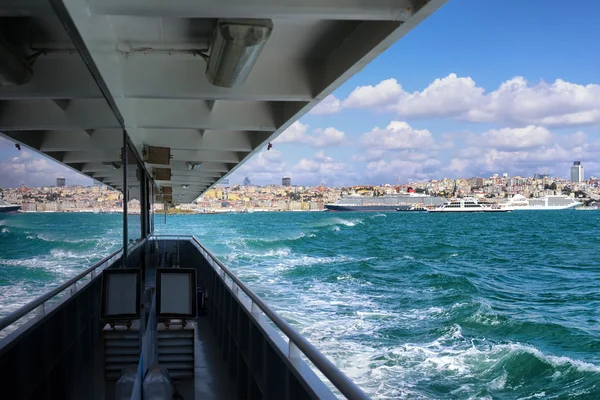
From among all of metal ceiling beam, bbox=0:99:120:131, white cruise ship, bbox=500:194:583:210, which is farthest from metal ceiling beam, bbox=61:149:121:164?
white cruise ship, bbox=500:194:583:210

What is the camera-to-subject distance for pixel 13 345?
236 cm

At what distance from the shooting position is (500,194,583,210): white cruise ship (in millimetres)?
136250

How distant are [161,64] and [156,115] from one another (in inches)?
60.4

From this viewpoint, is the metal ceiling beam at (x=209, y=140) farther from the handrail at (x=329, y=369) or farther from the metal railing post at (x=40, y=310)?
the handrail at (x=329, y=369)

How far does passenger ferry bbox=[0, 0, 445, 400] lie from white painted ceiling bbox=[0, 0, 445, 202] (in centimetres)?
1

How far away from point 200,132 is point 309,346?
6320mm

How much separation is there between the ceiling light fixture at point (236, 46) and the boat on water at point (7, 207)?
2.15 metres

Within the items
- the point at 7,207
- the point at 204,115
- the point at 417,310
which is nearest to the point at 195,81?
the point at 204,115

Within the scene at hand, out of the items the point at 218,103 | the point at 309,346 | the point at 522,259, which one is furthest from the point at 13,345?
the point at 522,259

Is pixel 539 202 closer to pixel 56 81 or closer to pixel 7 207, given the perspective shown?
pixel 56 81

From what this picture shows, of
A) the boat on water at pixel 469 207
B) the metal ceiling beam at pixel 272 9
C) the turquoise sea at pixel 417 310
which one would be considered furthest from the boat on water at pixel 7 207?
the boat on water at pixel 469 207

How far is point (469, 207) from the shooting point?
129m

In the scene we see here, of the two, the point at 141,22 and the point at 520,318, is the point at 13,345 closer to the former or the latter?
the point at 141,22

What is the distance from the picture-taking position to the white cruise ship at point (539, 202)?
5364 inches
